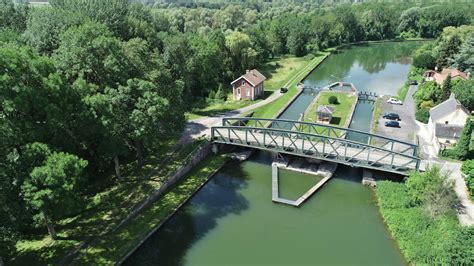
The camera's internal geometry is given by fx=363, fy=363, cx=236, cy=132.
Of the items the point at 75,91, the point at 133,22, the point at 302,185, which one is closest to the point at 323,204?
the point at 302,185

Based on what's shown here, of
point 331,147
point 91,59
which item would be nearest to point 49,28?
point 91,59

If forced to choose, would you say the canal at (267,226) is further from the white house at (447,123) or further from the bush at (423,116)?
the bush at (423,116)

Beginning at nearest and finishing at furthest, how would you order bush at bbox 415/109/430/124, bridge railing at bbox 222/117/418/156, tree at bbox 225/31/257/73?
bridge railing at bbox 222/117/418/156, bush at bbox 415/109/430/124, tree at bbox 225/31/257/73

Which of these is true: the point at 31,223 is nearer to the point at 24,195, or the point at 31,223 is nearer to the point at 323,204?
the point at 24,195

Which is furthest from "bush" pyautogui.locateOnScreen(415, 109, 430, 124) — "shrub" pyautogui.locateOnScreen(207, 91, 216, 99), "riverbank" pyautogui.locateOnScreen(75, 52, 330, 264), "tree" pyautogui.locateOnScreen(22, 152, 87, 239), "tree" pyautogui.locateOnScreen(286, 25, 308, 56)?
"tree" pyautogui.locateOnScreen(286, 25, 308, 56)

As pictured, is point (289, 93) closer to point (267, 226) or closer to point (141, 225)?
point (267, 226)

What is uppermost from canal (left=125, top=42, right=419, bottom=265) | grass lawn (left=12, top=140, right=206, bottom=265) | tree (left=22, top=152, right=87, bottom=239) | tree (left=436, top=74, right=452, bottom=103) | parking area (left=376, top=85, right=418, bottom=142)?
tree (left=22, top=152, right=87, bottom=239)

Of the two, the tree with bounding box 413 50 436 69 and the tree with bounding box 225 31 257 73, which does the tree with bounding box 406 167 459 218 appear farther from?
the tree with bounding box 413 50 436 69
